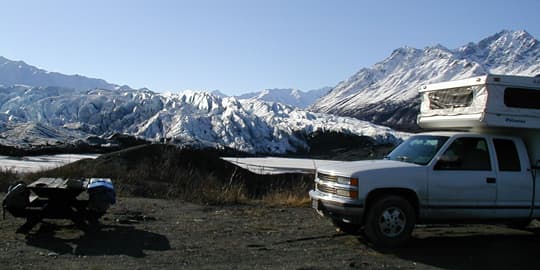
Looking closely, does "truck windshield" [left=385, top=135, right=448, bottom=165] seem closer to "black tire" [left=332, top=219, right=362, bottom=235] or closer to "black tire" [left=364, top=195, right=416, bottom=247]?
"black tire" [left=364, top=195, right=416, bottom=247]

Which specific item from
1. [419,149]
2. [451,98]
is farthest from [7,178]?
[451,98]

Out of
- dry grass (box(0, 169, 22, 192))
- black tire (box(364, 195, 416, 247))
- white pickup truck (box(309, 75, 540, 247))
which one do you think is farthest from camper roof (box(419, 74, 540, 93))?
dry grass (box(0, 169, 22, 192))

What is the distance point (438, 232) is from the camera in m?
10.5

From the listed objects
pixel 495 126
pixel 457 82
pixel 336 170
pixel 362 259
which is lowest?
pixel 362 259

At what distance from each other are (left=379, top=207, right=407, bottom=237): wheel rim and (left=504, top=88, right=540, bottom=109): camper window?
2.45 metres

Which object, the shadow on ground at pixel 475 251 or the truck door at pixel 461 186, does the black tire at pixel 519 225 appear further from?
the truck door at pixel 461 186

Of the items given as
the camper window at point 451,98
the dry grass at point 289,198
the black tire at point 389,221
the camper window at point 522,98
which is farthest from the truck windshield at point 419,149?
the dry grass at point 289,198

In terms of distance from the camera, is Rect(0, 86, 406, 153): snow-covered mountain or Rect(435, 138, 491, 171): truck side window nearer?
Rect(435, 138, 491, 171): truck side window

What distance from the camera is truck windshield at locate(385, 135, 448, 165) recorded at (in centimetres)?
936

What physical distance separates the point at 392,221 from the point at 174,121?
147ft

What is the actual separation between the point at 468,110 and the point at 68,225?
22.2ft

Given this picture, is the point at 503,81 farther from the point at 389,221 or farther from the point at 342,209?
the point at 342,209

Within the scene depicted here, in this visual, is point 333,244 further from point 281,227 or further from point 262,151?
point 262,151

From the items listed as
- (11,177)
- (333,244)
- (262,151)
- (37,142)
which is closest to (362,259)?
(333,244)
